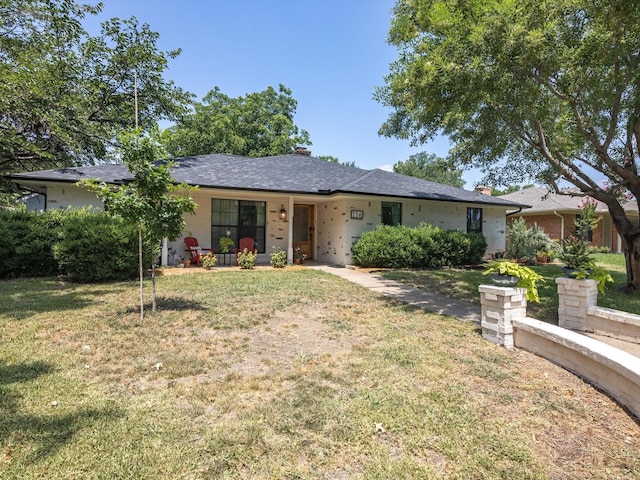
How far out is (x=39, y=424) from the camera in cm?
234

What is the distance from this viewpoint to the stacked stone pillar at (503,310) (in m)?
4.03

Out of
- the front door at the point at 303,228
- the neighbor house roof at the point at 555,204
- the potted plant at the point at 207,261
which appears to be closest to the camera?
the potted plant at the point at 207,261

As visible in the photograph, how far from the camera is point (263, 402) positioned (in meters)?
2.70

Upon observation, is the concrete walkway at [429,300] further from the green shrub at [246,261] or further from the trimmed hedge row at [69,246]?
the trimmed hedge row at [69,246]

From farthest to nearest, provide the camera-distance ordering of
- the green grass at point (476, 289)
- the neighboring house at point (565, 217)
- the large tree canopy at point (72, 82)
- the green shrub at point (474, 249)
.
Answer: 1. the neighboring house at point (565, 217)
2. the green shrub at point (474, 249)
3. the large tree canopy at point (72, 82)
4. the green grass at point (476, 289)

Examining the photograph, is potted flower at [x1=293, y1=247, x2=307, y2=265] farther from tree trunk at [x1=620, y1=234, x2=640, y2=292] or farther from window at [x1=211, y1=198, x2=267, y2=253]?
tree trunk at [x1=620, y1=234, x2=640, y2=292]

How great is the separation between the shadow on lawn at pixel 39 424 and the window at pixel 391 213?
11040 millimetres

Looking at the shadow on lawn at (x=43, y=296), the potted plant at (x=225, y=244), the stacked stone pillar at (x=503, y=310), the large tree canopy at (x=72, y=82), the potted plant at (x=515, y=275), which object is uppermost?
the large tree canopy at (x=72, y=82)

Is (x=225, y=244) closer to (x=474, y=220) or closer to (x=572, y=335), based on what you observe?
(x=572, y=335)

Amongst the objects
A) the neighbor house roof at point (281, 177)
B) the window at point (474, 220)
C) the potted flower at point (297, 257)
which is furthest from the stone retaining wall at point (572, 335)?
the window at point (474, 220)

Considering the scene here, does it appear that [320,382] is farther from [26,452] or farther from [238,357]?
[26,452]

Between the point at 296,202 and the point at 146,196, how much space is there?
837 cm

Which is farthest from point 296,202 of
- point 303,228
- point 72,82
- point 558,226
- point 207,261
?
point 558,226

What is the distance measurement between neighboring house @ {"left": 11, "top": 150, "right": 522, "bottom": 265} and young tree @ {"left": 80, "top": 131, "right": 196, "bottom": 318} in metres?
4.94
